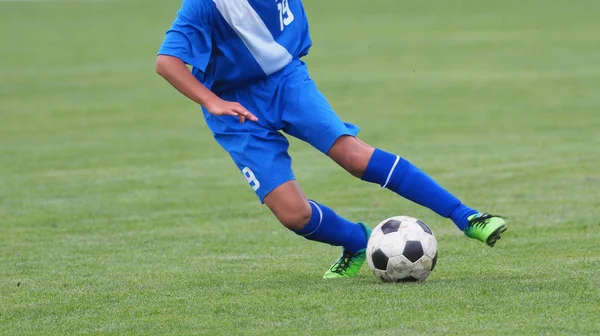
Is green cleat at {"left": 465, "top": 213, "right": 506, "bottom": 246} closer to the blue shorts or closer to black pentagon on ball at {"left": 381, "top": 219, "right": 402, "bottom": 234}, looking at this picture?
black pentagon on ball at {"left": 381, "top": 219, "right": 402, "bottom": 234}

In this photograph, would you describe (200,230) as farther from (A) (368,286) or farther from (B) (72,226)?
(A) (368,286)

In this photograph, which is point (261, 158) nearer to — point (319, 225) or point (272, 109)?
point (272, 109)

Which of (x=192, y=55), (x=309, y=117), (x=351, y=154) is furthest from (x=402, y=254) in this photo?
(x=192, y=55)

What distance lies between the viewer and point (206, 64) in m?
6.50

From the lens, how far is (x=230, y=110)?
6207 millimetres

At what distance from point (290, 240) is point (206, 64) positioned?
2709mm

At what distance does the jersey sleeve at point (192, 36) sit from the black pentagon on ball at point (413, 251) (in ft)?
5.19

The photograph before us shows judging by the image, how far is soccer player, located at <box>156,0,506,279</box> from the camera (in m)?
6.34

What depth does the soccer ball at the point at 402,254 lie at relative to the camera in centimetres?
634

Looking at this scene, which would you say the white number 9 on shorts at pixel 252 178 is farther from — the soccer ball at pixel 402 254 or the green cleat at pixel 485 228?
the green cleat at pixel 485 228

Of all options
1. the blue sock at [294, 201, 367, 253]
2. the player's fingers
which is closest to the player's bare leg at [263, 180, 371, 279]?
the blue sock at [294, 201, 367, 253]

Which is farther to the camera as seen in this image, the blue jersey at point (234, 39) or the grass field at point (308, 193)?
the blue jersey at point (234, 39)

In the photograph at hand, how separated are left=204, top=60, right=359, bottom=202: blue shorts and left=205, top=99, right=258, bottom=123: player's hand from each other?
37 cm

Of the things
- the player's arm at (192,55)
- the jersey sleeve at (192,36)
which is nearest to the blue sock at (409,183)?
the player's arm at (192,55)
